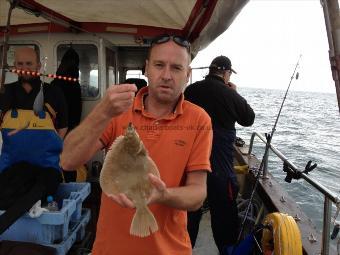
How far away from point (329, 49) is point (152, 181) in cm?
107

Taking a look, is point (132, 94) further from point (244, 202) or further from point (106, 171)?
point (244, 202)

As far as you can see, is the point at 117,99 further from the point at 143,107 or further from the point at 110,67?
the point at 110,67

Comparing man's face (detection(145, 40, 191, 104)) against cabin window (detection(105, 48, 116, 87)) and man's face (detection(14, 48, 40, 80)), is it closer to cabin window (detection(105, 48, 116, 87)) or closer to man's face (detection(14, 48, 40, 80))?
man's face (detection(14, 48, 40, 80))

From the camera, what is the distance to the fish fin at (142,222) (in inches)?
60.6

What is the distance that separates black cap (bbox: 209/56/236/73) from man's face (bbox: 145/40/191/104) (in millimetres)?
2281

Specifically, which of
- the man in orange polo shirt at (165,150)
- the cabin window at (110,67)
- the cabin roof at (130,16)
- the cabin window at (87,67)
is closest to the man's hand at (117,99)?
the man in orange polo shirt at (165,150)

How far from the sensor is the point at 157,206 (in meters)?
1.78

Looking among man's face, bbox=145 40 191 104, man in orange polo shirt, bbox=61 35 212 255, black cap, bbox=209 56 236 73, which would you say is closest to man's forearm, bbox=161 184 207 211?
man in orange polo shirt, bbox=61 35 212 255

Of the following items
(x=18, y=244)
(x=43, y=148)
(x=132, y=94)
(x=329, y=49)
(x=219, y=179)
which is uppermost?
(x=329, y=49)

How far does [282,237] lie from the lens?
2.76m

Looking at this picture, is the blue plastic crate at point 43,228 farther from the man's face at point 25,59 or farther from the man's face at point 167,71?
the man's face at point 167,71

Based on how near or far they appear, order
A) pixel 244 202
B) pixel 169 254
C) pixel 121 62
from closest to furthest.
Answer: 1. pixel 169 254
2. pixel 244 202
3. pixel 121 62

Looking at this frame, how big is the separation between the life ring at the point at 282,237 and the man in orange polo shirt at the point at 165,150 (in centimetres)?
124

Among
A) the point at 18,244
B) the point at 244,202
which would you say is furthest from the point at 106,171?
the point at 244,202
